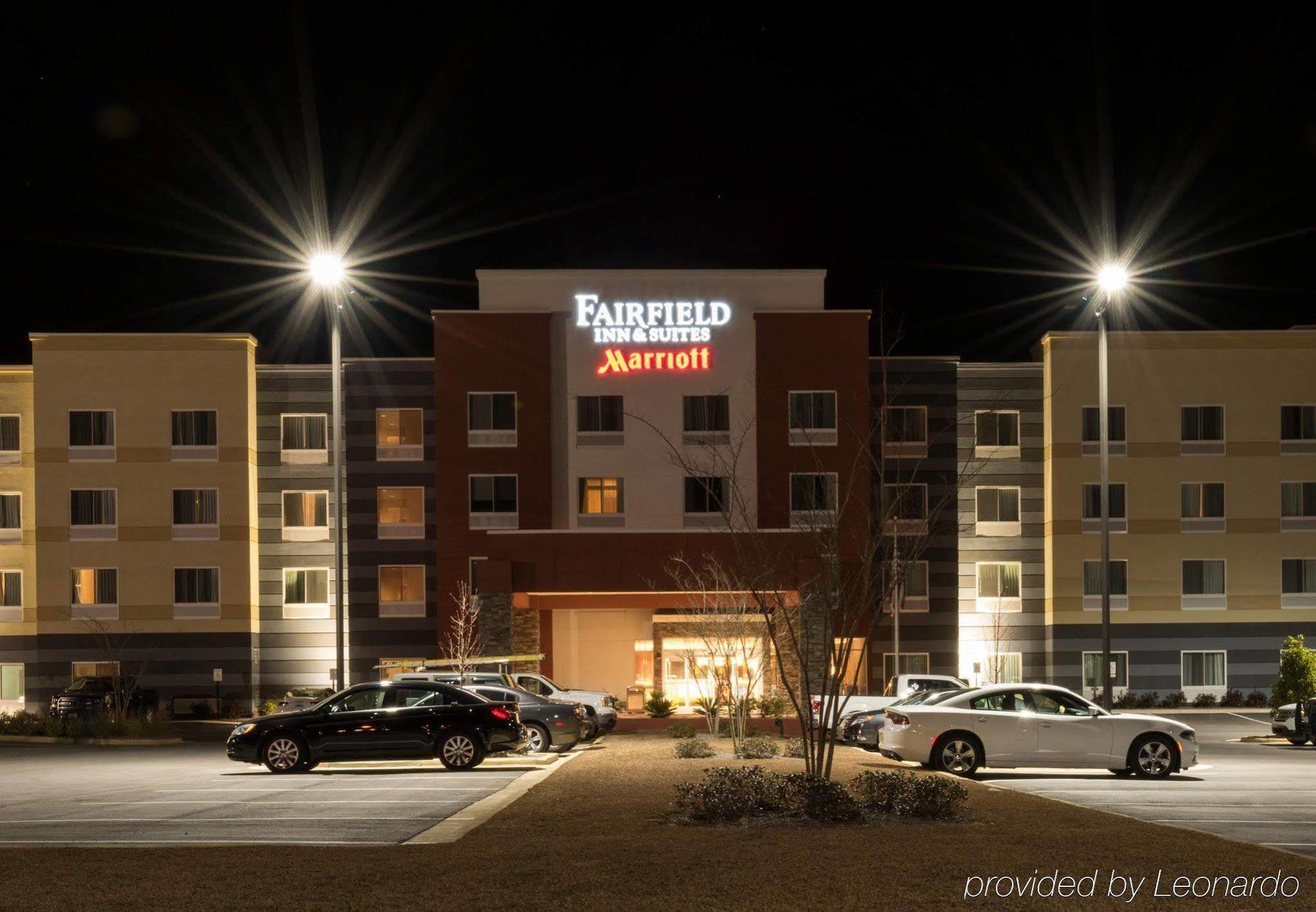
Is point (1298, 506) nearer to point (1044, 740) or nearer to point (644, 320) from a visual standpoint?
point (644, 320)

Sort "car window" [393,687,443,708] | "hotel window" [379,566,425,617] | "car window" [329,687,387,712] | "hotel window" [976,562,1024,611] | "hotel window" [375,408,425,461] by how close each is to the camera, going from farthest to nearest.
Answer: "hotel window" [976,562,1024,611], "hotel window" [375,408,425,461], "hotel window" [379,566,425,617], "car window" [393,687,443,708], "car window" [329,687,387,712]

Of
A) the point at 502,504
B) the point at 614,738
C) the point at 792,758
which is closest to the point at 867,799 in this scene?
the point at 792,758

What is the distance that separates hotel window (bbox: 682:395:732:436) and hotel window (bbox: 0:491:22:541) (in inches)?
972

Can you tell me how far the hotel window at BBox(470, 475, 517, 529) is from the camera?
164 ft

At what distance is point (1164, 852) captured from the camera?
460 inches

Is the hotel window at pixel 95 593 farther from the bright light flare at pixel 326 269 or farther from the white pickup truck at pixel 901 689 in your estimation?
the white pickup truck at pixel 901 689

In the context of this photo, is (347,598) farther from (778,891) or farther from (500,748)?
(778,891)

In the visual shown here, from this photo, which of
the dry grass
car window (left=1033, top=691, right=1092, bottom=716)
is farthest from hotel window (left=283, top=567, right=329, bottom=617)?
the dry grass

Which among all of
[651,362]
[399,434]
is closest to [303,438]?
[399,434]

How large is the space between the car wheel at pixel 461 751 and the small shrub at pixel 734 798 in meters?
9.49

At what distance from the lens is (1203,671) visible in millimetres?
52562

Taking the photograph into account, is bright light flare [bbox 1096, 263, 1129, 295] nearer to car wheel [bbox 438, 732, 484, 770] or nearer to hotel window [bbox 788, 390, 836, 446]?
hotel window [bbox 788, 390, 836, 446]

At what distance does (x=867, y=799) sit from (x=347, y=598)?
40.8 m

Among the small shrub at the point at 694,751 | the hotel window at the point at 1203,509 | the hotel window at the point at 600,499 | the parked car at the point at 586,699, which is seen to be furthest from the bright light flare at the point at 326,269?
the hotel window at the point at 1203,509
